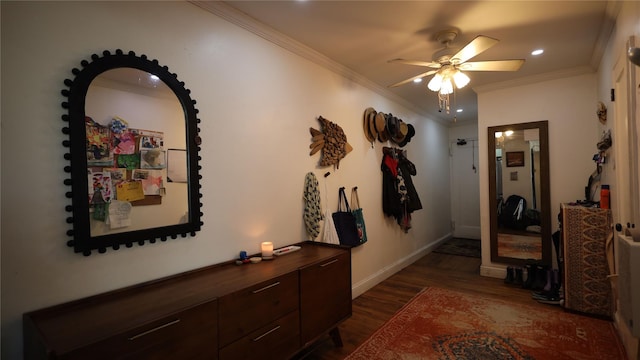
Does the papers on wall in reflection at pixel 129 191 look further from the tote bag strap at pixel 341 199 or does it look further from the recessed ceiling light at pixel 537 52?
the recessed ceiling light at pixel 537 52

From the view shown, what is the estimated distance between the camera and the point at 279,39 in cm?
233

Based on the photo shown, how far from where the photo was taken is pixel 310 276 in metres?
1.87

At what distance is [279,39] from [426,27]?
114 cm

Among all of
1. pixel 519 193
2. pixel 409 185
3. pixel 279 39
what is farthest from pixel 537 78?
pixel 279 39

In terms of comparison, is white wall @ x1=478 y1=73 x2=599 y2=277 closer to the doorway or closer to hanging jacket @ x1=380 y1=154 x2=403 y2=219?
hanging jacket @ x1=380 y1=154 x2=403 y2=219

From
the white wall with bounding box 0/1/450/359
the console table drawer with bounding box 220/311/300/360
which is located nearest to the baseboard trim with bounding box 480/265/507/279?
the white wall with bounding box 0/1/450/359

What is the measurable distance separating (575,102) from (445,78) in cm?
210

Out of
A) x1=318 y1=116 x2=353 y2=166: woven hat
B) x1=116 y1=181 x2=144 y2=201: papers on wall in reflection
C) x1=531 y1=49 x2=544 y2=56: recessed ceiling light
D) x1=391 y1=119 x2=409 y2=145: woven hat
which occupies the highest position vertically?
x1=531 y1=49 x2=544 y2=56: recessed ceiling light

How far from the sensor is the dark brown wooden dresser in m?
1.06

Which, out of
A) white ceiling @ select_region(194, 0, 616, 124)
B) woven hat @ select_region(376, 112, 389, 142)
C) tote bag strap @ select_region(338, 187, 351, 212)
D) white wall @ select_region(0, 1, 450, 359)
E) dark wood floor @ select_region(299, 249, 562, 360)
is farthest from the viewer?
woven hat @ select_region(376, 112, 389, 142)

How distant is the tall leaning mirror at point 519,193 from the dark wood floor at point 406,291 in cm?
49

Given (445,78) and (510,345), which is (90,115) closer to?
(445,78)

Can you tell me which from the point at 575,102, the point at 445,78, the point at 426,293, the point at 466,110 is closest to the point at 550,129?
the point at 575,102

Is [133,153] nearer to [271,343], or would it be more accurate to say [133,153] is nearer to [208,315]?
[208,315]
